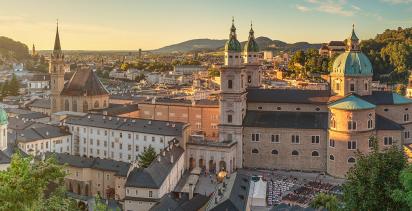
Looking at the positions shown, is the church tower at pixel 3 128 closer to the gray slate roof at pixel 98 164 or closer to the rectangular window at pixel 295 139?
the gray slate roof at pixel 98 164

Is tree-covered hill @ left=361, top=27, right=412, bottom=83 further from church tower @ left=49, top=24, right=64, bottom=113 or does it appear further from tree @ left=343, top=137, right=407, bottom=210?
tree @ left=343, top=137, right=407, bottom=210

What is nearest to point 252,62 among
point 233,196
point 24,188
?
point 233,196

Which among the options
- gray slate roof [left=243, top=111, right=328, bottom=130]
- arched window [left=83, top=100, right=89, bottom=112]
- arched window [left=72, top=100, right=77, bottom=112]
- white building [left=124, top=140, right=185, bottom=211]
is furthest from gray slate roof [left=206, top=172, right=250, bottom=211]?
arched window [left=72, top=100, right=77, bottom=112]

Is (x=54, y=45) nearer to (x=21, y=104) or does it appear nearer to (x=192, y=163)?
(x=21, y=104)

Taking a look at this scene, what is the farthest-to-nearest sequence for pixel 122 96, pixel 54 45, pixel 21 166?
pixel 122 96
pixel 54 45
pixel 21 166

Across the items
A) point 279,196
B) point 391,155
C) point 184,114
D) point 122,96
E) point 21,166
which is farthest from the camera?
point 122,96

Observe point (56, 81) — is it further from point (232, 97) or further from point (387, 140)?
point (387, 140)

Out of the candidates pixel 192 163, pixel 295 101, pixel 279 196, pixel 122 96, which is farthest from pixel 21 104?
pixel 279 196
